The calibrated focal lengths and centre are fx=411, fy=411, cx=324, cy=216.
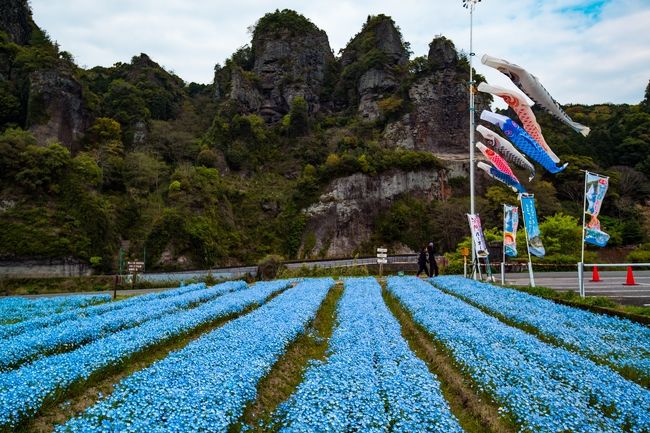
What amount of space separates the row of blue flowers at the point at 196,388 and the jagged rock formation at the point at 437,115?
213ft

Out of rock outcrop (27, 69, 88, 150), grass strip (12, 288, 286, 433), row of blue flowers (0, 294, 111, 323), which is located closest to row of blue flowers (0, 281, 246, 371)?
grass strip (12, 288, 286, 433)

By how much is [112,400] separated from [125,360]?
3.40 metres

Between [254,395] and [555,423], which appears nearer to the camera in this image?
[555,423]

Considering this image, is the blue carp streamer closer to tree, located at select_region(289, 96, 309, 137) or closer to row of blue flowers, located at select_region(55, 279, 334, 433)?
row of blue flowers, located at select_region(55, 279, 334, 433)

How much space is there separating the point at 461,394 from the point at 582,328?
5416 mm

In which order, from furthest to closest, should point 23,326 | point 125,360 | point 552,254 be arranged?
1. point 552,254
2. point 23,326
3. point 125,360

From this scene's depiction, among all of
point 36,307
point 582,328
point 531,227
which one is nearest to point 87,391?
point 582,328

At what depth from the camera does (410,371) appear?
23.7 feet

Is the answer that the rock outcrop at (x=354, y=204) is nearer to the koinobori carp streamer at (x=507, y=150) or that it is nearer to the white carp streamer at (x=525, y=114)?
the koinobori carp streamer at (x=507, y=150)

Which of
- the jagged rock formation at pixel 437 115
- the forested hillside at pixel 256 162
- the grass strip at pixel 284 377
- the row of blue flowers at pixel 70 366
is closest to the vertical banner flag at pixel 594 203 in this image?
the grass strip at pixel 284 377

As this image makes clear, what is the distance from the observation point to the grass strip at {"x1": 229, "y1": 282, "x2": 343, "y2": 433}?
5953mm

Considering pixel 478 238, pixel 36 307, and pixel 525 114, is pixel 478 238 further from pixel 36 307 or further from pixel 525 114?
pixel 36 307

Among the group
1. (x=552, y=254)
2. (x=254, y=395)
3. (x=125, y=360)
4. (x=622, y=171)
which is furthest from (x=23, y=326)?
(x=622, y=171)

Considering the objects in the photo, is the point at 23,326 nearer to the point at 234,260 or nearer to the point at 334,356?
the point at 334,356
